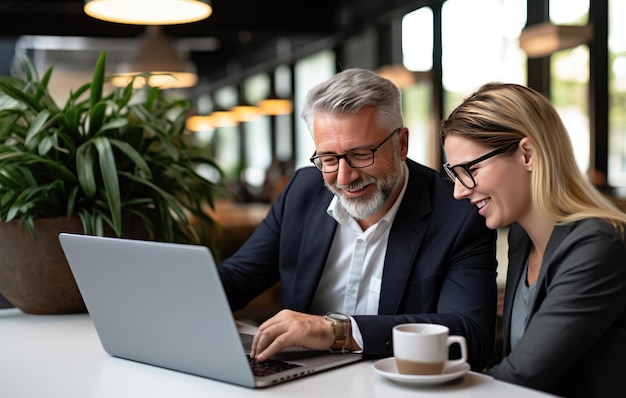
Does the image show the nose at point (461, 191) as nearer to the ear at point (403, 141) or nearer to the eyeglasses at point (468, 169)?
the eyeglasses at point (468, 169)

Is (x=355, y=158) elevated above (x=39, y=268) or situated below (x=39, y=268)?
above

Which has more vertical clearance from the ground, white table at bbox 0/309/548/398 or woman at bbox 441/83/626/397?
woman at bbox 441/83/626/397

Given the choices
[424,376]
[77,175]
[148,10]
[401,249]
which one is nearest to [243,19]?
[148,10]

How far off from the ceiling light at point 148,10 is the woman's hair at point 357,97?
164cm

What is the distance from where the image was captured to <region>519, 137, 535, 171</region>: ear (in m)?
1.63

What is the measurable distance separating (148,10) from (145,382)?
2.54m

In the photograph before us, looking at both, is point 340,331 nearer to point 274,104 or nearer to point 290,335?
point 290,335

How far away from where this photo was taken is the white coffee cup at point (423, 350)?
4.41 ft

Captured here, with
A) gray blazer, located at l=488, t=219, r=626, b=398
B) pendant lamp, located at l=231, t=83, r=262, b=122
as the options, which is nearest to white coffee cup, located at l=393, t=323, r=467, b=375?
gray blazer, located at l=488, t=219, r=626, b=398

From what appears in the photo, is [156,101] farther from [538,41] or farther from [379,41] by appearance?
[379,41]

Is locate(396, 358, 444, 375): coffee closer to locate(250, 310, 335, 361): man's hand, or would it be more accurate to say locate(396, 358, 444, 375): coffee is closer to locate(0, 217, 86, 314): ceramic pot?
locate(250, 310, 335, 361): man's hand

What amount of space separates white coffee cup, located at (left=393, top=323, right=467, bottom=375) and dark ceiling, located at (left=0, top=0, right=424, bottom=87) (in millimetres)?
8497

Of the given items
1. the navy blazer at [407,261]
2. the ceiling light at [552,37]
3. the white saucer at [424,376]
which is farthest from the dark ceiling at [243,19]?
the white saucer at [424,376]

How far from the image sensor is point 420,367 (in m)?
1.36
